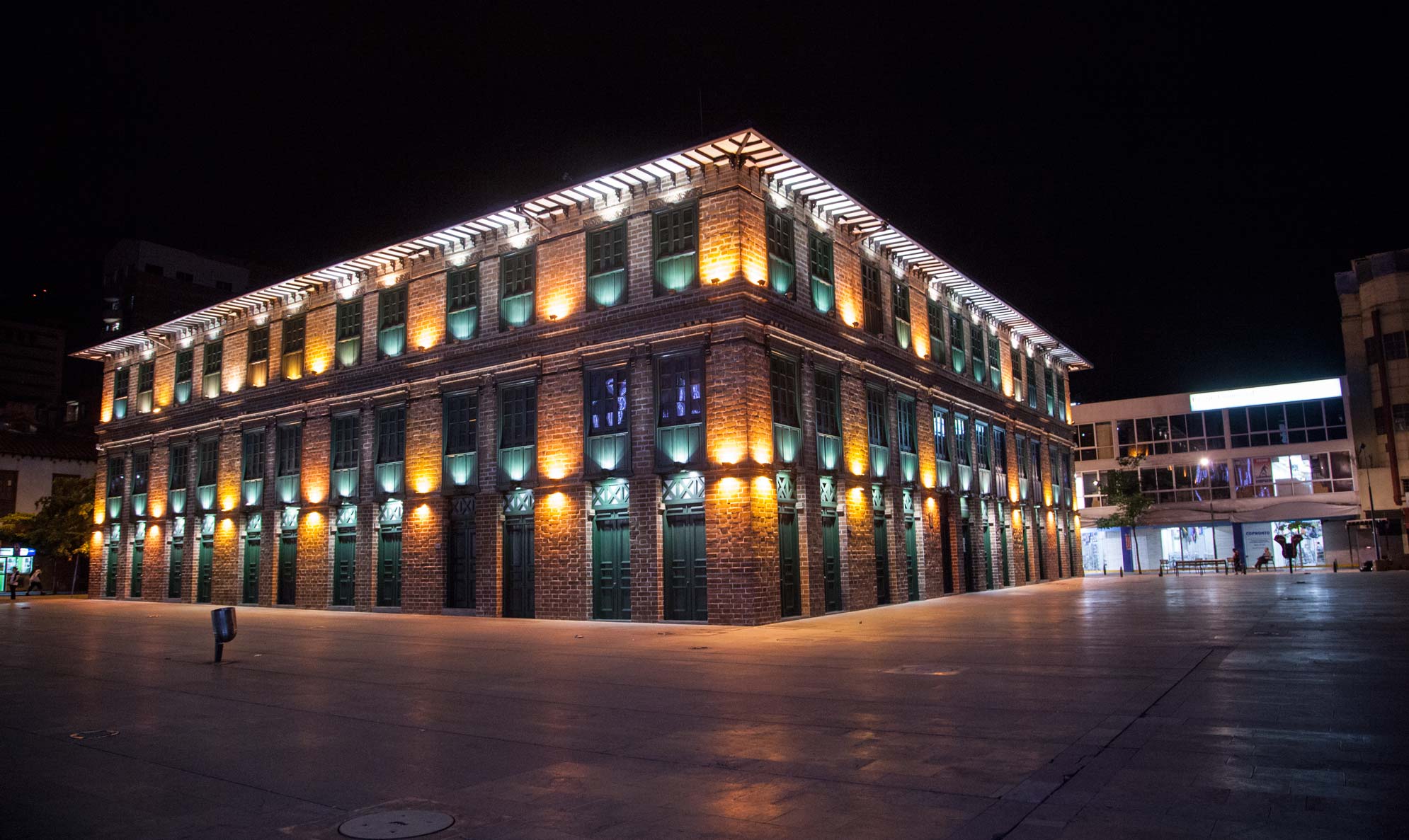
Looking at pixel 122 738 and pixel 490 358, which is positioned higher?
pixel 490 358

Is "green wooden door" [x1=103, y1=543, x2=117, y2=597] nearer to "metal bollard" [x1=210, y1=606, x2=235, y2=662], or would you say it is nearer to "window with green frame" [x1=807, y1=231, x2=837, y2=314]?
"metal bollard" [x1=210, y1=606, x2=235, y2=662]

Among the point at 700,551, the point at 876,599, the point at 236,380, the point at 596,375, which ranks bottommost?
the point at 876,599

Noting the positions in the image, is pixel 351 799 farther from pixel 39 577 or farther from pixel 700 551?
pixel 39 577

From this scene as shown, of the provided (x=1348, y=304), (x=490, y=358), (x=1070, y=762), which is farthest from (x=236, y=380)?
(x=1348, y=304)

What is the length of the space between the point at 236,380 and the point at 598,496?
18.5 m

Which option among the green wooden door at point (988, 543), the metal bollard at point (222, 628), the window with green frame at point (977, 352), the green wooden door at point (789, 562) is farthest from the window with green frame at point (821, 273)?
the metal bollard at point (222, 628)

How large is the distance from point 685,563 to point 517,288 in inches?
367

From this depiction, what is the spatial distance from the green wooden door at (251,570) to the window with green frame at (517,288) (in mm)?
14289

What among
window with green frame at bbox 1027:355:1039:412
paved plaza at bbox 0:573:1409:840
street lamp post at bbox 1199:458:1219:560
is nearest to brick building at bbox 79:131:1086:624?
window with green frame at bbox 1027:355:1039:412

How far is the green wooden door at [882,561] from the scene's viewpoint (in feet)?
86.3

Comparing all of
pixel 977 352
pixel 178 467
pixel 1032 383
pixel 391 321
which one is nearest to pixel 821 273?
pixel 977 352

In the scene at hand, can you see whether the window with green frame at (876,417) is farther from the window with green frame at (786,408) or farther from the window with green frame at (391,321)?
the window with green frame at (391,321)

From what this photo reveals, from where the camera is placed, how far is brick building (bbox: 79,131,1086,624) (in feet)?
69.9

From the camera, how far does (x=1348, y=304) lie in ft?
163
